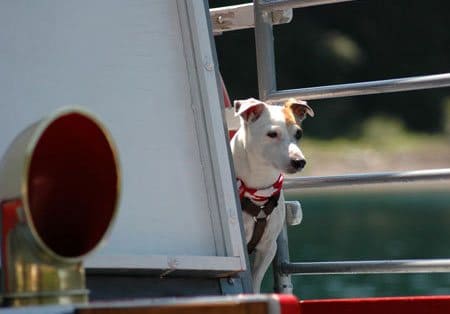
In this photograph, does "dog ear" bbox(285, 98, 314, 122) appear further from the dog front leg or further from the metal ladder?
the dog front leg

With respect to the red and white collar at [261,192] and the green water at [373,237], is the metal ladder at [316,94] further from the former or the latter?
the green water at [373,237]

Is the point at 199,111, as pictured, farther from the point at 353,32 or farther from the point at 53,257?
the point at 353,32

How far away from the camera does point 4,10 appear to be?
1.47m

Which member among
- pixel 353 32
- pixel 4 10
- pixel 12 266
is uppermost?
pixel 4 10

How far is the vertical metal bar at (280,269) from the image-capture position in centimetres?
235

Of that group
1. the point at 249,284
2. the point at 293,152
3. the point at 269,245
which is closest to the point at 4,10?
the point at 249,284

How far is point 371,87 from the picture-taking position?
7.26 ft

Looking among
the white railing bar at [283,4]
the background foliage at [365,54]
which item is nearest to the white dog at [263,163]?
the white railing bar at [283,4]

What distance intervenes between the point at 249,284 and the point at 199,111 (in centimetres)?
32

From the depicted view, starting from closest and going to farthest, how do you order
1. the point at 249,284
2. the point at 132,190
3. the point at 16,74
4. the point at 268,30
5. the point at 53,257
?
the point at 53,257 < the point at 16,74 < the point at 132,190 < the point at 249,284 < the point at 268,30

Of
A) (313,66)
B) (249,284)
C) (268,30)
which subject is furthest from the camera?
(313,66)

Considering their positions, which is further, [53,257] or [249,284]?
[249,284]

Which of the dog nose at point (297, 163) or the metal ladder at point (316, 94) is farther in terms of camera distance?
the dog nose at point (297, 163)

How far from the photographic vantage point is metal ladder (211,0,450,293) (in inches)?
83.4
